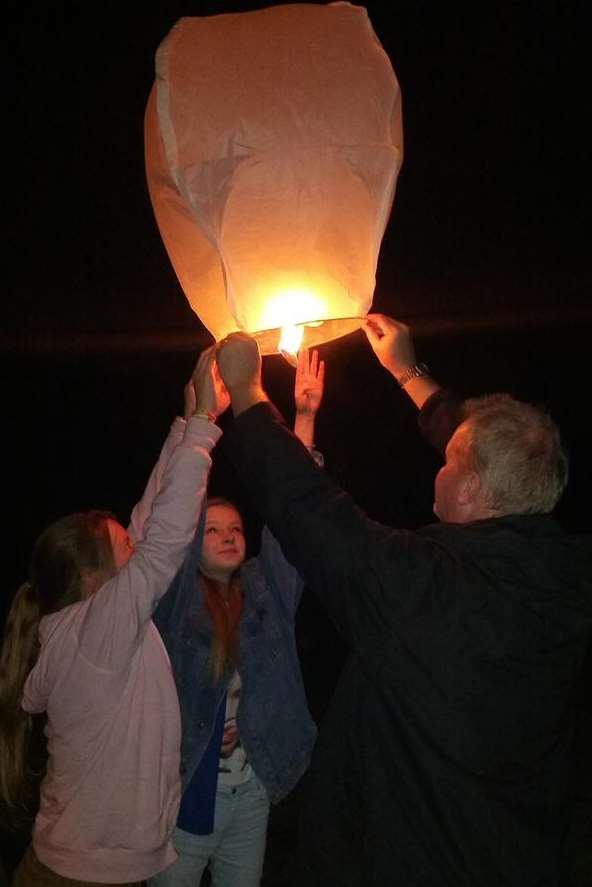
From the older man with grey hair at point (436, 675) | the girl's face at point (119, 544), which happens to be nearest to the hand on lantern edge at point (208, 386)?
the older man with grey hair at point (436, 675)

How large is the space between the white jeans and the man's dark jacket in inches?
33.3

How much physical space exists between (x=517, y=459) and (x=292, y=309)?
0.58 metres

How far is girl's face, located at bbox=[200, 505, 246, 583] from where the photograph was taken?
2279mm

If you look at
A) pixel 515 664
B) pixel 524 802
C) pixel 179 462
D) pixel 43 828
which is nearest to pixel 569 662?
pixel 515 664

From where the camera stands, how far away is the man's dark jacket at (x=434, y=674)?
3.99 ft

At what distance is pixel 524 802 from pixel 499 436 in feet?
2.10

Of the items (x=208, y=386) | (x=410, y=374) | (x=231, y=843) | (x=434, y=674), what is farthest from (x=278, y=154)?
(x=231, y=843)

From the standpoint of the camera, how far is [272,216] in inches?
60.8

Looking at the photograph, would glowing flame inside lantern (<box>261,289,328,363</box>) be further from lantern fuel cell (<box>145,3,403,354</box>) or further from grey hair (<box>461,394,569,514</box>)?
grey hair (<box>461,394,569,514</box>)

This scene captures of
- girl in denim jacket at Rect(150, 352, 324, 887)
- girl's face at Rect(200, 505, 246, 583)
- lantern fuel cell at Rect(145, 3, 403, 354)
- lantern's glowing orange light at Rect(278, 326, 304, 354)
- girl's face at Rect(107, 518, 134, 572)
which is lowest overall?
girl in denim jacket at Rect(150, 352, 324, 887)

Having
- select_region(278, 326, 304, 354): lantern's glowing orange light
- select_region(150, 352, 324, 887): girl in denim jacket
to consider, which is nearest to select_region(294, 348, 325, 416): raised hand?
select_region(150, 352, 324, 887): girl in denim jacket

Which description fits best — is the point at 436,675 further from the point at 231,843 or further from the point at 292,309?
the point at 231,843

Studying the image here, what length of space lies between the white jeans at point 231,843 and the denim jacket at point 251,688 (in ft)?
0.23

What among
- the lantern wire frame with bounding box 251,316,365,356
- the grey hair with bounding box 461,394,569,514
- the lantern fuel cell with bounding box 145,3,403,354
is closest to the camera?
the grey hair with bounding box 461,394,569,514
